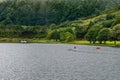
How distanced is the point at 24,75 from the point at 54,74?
24.7 feet

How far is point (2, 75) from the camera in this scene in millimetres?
86188

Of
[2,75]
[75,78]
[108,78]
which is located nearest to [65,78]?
[75,78]

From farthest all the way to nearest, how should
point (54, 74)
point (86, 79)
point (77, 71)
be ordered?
point (77, 71)
point (54, 74)
point (86, 79)

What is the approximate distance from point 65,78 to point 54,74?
22.6 ft

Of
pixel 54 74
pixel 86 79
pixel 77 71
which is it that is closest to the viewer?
pixel 86 79

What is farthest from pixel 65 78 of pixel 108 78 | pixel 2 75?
pixel 2 75

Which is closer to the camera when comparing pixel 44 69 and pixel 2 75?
pixel 2 75

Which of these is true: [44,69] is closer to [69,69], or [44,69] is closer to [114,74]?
[69,69]

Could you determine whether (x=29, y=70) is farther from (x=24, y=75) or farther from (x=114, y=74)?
(x=114, y=74)

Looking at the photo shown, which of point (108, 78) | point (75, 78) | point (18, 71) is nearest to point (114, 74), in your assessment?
point (108, 78)

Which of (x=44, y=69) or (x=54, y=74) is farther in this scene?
(x=44, y=69)

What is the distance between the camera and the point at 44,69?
98.7 meters

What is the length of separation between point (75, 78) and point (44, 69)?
1789cm

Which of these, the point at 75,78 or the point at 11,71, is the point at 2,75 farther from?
the point at 75,78
